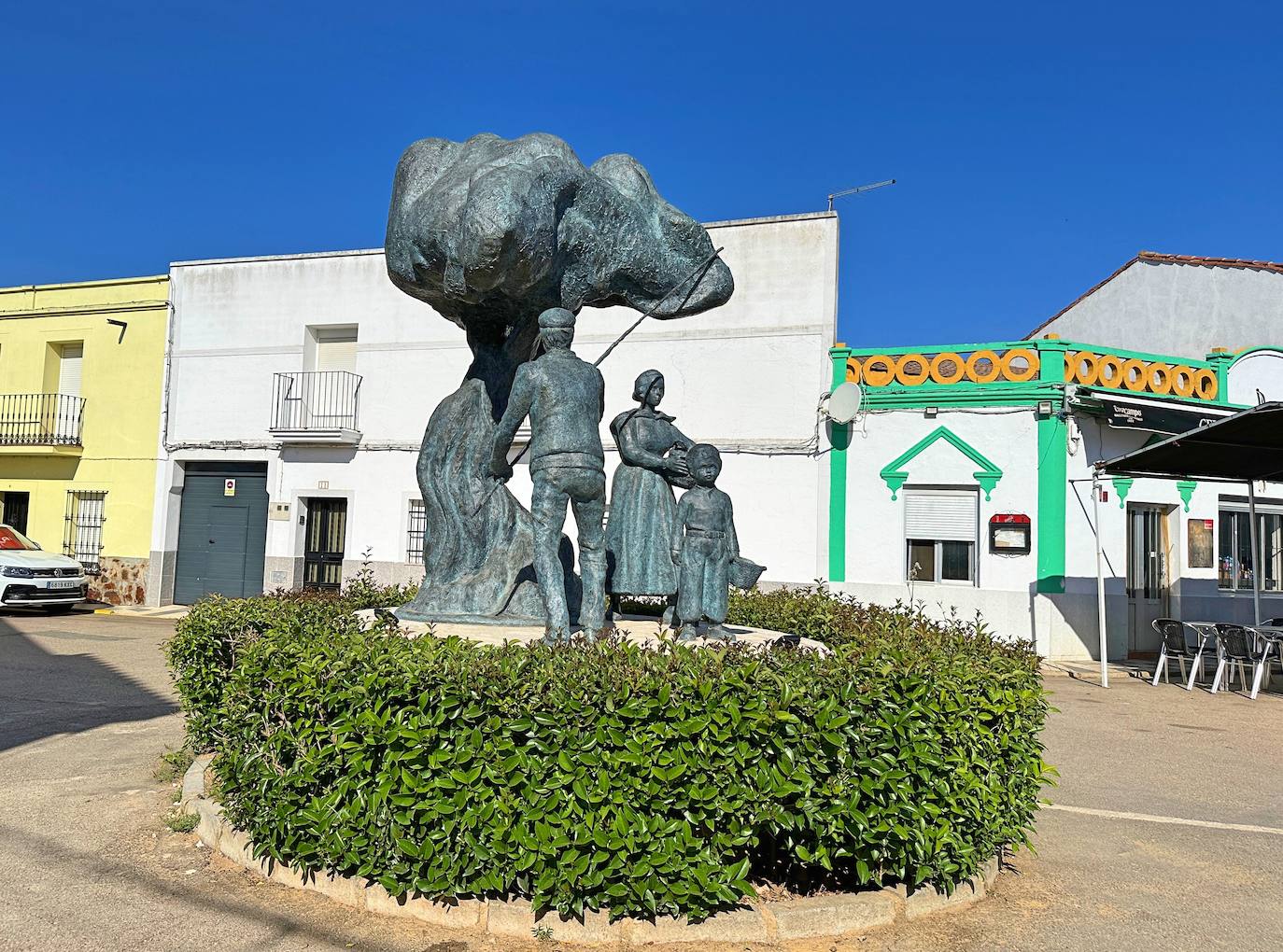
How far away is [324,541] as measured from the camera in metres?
19.2

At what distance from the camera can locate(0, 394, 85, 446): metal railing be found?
67.2ft

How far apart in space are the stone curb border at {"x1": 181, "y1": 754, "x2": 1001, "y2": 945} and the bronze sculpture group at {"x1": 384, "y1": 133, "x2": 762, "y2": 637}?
2026mm

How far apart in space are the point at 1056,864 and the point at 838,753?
178cm

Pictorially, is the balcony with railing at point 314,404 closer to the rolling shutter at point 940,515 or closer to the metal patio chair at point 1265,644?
the rolling shutter at point 940,515

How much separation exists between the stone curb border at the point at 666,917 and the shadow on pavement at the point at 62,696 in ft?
14.4

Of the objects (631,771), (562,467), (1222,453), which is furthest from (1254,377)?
(631,771)

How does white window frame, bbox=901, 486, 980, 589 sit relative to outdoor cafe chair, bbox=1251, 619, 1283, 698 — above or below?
above

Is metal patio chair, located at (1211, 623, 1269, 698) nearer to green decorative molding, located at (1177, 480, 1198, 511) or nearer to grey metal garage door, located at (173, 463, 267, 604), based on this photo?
green decorative molding, located at (1177, 480, 1198, 511)

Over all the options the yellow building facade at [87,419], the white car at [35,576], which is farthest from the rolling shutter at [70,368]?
the white car at [35,576]

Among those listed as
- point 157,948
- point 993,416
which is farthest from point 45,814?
point 993,416

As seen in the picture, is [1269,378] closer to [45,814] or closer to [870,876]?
[870,876]

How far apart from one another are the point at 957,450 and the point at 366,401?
10295 mm

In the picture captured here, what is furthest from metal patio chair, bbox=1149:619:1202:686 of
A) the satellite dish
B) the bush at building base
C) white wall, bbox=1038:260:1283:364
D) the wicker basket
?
the bush at building base

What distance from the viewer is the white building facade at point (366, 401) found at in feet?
53.4
